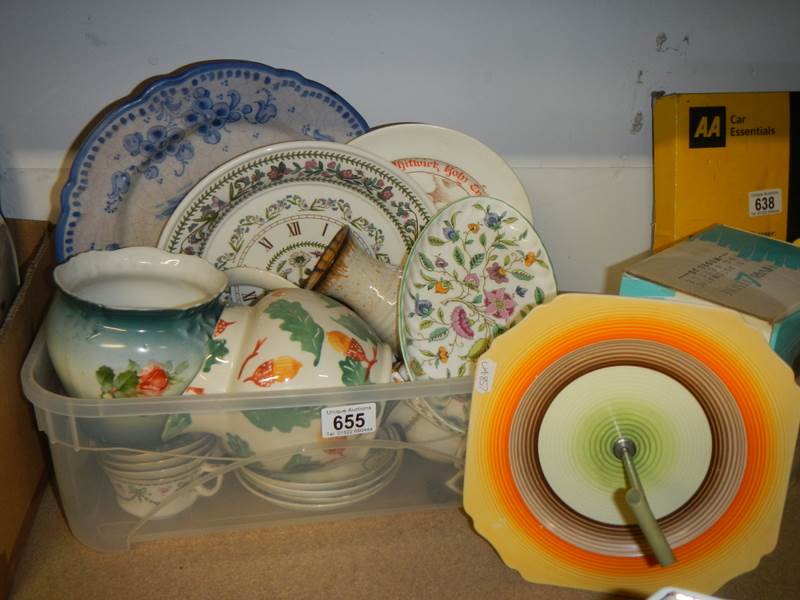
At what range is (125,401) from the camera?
24.5 inches

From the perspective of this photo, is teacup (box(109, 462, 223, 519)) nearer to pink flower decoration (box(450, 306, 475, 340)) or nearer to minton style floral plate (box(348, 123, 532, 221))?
pink flower decoration (box(450, 306, 475, 340))

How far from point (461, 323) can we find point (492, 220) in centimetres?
11

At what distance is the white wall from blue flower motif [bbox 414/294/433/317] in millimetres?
253

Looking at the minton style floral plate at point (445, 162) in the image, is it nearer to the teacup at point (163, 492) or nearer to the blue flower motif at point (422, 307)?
the blue flower motif at point (422, 307)

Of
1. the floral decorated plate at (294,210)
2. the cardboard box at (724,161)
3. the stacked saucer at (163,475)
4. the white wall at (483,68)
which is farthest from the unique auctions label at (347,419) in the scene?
the cardboard box at (724,161)

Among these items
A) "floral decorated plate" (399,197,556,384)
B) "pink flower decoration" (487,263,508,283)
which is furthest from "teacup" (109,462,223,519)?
"pink flower decoration" (487,263,508,283)

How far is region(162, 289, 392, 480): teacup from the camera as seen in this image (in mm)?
660

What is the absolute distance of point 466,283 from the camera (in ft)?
2.50

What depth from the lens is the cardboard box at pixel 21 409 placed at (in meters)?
0.66

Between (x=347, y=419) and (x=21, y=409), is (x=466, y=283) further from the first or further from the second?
(x=21, y=409)

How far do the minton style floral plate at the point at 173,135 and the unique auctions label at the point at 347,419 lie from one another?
0.30m

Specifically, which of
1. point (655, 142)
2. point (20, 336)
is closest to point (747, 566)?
point (655, 142)

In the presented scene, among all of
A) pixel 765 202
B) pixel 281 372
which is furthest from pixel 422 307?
pixel 765 202

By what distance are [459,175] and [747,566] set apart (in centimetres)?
49
